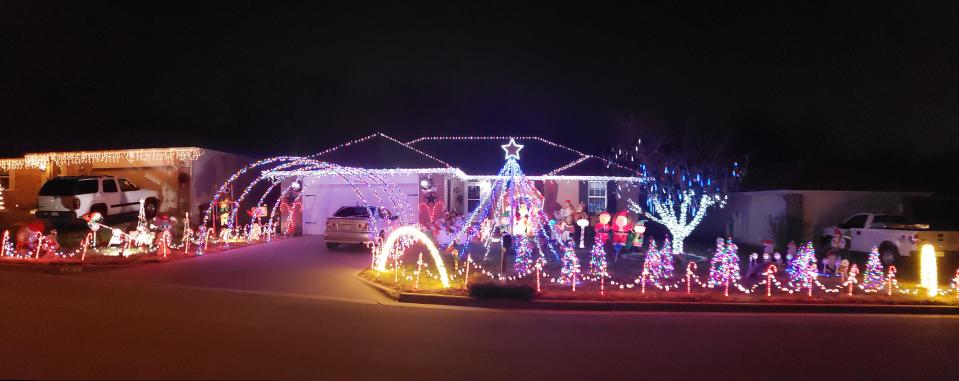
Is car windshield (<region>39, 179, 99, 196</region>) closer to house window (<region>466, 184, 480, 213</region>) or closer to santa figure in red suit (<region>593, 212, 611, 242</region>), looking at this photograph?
house window (<region>466, 184, 480, 213</region>)

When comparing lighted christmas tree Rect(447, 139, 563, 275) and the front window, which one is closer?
lighted christmas tree Rect(447, 139, 563, 275)

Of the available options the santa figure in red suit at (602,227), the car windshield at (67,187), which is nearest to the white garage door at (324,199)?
the car windshield at (67,187)

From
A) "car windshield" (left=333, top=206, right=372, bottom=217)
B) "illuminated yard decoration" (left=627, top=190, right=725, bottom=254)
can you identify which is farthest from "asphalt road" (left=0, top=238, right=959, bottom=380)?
"illuminated yard decoration" (left=627, top=190, right=725, bottom=254)

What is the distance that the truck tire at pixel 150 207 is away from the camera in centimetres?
2262

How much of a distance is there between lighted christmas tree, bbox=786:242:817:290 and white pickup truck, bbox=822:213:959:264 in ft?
9.97

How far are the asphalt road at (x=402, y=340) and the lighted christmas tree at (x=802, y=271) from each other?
2.11 metres

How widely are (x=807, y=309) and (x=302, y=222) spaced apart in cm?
1874

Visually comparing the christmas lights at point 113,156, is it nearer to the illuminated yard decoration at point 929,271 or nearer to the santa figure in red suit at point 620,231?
the santa figure in red suit at point 620,231

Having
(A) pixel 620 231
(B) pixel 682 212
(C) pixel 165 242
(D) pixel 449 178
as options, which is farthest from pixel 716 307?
(C) pixel 165 242

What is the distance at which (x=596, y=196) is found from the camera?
2489 centimetres

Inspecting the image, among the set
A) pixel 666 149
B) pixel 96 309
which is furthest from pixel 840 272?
pixel 96 309

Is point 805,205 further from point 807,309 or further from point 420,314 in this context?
point 420,314

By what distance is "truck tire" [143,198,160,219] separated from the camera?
74.2 ft

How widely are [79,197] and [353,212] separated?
10.2m
